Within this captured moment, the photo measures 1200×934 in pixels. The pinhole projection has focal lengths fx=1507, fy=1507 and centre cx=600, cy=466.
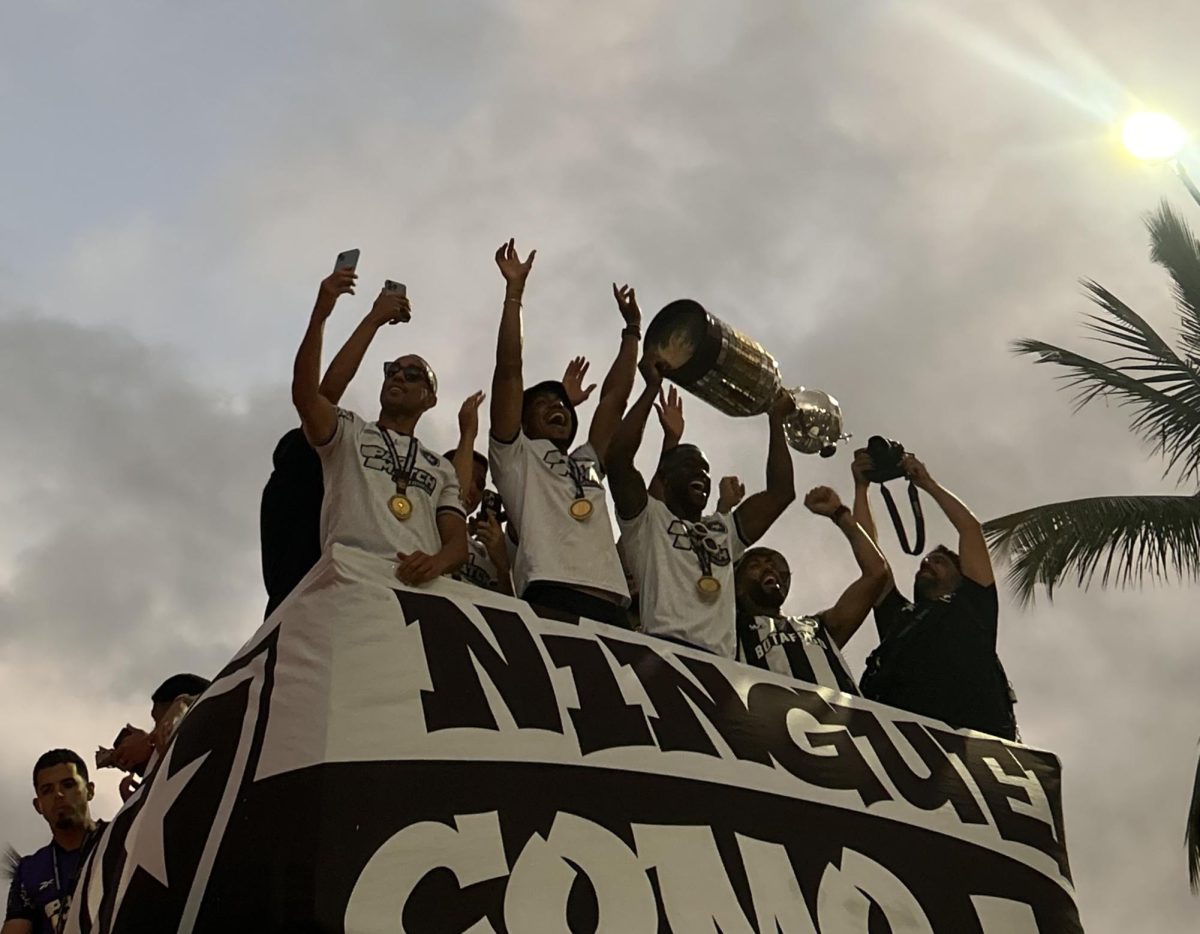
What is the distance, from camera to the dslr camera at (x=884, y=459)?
7.35 metres

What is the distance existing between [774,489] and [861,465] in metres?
0.78

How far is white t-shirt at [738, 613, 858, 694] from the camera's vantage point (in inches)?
257

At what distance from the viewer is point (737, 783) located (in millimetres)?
5129

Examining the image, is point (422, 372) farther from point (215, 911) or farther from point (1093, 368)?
point (1093, 368)

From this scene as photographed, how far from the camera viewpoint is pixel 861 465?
754 centimetres

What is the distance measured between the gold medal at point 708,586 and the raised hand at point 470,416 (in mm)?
1093

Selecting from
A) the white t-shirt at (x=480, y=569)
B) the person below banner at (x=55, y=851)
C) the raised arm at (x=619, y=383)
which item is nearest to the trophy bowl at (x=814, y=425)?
the raised arm at (x=619, y=383)

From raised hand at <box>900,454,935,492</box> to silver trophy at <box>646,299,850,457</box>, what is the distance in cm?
47

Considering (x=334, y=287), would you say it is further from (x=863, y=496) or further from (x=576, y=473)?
(x=863, y=496)

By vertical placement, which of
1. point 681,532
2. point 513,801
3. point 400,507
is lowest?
point 513,801

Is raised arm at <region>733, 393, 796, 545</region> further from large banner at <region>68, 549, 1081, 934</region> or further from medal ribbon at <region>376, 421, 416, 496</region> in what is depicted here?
medal ribbon at <region>376, 421, 416, 496</region>

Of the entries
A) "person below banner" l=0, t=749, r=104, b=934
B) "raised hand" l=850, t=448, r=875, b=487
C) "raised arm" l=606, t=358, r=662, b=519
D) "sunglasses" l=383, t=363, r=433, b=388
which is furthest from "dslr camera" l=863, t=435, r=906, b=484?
"person below banner" l=0, t=749, r=104, b=934

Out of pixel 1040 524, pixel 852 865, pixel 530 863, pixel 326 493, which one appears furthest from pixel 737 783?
pixel 1040 524

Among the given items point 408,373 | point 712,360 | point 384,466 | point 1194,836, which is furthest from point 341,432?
point 1194,836
